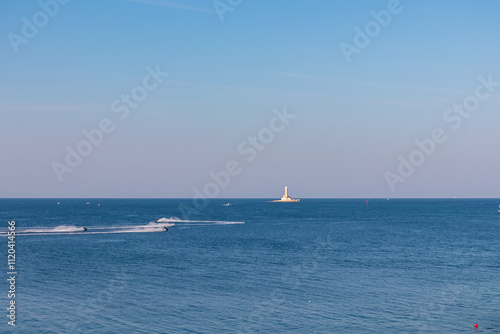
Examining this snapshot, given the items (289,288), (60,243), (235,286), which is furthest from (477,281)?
(60,243)

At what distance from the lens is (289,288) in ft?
226

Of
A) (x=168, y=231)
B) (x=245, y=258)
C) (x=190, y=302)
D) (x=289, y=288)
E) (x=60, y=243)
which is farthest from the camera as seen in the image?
(x=168, y=231)

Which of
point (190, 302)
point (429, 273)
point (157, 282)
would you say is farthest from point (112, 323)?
point (429, 273)

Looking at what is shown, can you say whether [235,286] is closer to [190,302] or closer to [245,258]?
[190,302]

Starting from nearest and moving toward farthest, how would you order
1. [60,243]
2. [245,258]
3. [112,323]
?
1. [112,323]
2. [245,258]
3. [60,243]

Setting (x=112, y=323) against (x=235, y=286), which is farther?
(x=235, y=286)

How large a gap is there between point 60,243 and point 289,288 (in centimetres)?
7241

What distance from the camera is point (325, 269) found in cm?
8400

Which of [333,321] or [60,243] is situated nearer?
[333,321]

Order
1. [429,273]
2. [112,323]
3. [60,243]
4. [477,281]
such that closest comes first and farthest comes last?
[112,323], [477,281], [429,273], [60,243]

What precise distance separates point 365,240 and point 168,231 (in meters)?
62.2

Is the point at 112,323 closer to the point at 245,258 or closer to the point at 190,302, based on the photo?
the point at 190,302

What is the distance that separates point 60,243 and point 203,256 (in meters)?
41.9

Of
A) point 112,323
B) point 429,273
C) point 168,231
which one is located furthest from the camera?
point 168,231
